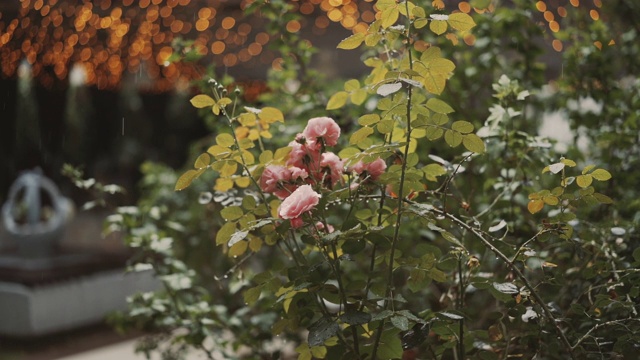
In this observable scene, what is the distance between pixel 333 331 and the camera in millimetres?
1068

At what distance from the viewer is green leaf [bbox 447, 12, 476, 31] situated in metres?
1.12

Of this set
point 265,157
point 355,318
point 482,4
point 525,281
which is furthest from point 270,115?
point 482,4

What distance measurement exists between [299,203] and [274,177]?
135 mm

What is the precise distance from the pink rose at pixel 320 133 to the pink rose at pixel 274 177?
0.06 meters

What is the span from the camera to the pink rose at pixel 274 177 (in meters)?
1.20

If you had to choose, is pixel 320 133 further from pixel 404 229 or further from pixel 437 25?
pixel 404 229

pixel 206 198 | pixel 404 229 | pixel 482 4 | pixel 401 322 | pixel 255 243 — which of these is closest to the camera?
pixel 401 322

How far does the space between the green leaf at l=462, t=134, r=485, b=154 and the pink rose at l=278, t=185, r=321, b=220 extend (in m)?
0.24

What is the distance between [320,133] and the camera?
46.8 inches

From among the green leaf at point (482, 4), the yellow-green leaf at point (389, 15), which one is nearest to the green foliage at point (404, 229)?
the yellow-green leaf at point (389, 15)

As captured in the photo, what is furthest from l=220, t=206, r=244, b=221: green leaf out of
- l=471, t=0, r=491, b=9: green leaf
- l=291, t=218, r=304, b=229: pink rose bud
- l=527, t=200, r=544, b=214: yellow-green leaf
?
l=471, t=0, r=491, b=9: green leaf

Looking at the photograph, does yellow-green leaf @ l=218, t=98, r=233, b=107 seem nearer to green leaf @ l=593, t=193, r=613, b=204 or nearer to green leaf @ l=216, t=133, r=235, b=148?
green leaf @ l=216, t=133, r=235, b=148

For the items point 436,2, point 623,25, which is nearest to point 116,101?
point 623,25

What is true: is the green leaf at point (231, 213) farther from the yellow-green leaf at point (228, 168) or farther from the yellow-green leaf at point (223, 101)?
the yellow-green leaf at point (223, 101)
